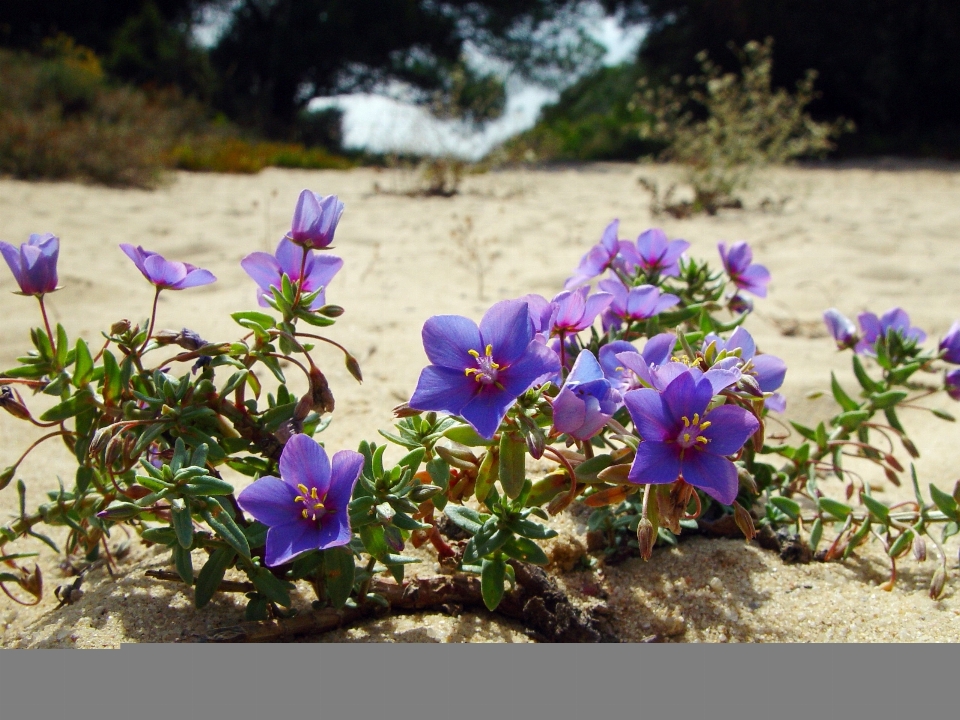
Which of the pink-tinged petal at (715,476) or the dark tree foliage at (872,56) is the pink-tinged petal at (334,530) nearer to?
the pink-tinged petal at (715,476)

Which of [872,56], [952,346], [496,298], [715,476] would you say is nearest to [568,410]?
[715,476]

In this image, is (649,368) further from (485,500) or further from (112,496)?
(112,496)

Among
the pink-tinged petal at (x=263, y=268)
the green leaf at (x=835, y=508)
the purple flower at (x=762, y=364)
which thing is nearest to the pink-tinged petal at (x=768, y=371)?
the purple flower at (x=762, y=364)

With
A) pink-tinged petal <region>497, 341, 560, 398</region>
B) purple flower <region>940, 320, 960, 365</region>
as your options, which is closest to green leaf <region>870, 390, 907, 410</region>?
purple flower <region>940, 320, 960, 365</region>

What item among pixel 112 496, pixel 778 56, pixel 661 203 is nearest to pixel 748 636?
pixel 112 496

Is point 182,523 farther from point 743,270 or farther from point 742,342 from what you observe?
point 743,270

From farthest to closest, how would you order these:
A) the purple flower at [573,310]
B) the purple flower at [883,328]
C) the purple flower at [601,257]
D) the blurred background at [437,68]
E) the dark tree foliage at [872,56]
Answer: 1. the dark tree foliage at [872,56]
2. the blurred background at [437,68]
3. the purple flower at [883,328]
4. the purple flower at [601,257]
5. the purple flower at [573,310]

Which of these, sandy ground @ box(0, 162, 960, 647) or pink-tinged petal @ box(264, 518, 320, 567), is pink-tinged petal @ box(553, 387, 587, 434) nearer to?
pink-tinged petal @ box(264, 518, 320, 567)
